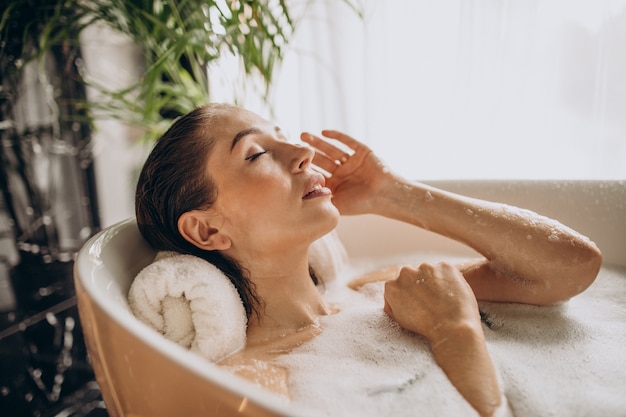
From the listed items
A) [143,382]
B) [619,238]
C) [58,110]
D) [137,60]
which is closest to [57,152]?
[58,110]

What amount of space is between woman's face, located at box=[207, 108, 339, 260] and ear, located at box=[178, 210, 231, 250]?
2 cm

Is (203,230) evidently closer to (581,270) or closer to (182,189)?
(182,189)

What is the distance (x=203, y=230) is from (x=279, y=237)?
0.50 ft

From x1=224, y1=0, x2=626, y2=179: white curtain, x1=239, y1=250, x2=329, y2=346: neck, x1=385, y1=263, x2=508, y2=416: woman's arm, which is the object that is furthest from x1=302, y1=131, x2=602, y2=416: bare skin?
x1=224, y1=0, x2=626, y2=179: white curtain

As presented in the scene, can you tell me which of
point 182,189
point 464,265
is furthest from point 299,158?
point 464,265

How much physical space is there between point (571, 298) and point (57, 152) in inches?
64.1

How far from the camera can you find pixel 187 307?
2.84 ft

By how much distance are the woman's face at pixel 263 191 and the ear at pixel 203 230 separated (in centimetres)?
2

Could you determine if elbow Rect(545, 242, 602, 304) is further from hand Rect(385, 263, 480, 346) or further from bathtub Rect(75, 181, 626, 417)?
bathtub Rect(75, 181, 626, 417)

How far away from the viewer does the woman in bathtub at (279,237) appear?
3.03 feet

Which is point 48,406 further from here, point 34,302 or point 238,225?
point 238,225

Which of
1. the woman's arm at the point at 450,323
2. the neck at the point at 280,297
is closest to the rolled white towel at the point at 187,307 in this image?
the neck at the point at 280,297

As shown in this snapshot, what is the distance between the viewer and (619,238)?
4.15 feet

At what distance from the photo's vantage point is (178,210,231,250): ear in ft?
3.07
